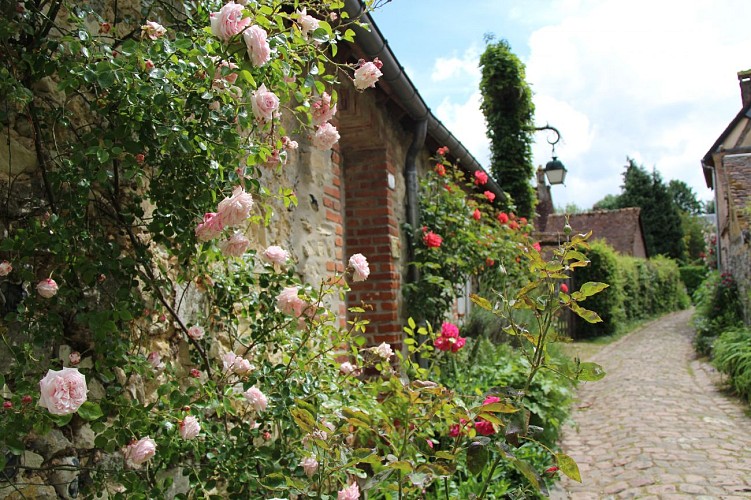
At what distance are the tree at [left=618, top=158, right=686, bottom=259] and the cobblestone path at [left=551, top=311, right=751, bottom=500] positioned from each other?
26263 millimetres

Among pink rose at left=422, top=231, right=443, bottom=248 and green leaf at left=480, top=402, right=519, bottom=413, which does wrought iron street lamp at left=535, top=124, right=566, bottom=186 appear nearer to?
pink rose at left=422, top=231, right=443, bottom=248

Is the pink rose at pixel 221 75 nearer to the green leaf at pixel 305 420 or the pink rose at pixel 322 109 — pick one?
the pink rose at pixel 322 109

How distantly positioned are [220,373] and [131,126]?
3.18 ft

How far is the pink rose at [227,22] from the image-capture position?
1590 mm

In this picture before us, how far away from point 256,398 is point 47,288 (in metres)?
0.75

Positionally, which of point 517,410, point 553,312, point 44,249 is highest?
point 44,249

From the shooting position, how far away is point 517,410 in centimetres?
166

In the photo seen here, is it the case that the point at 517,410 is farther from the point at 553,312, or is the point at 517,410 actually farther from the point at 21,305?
the point at 21,305

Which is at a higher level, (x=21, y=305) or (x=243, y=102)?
(x=243, y=102)

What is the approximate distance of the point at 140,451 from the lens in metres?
1.63

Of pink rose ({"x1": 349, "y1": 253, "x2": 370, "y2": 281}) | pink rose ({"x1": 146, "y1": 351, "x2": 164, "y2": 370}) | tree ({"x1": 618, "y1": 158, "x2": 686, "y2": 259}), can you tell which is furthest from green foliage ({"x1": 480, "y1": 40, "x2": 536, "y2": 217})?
tree ({"x1": 618, "y1": 158, "x2": 686, "y2": 259})

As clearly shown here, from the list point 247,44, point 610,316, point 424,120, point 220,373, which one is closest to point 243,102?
point 247,44

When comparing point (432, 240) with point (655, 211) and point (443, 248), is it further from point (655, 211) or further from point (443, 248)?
point (655, 211)

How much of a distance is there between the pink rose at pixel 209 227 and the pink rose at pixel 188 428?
1.81 feet
